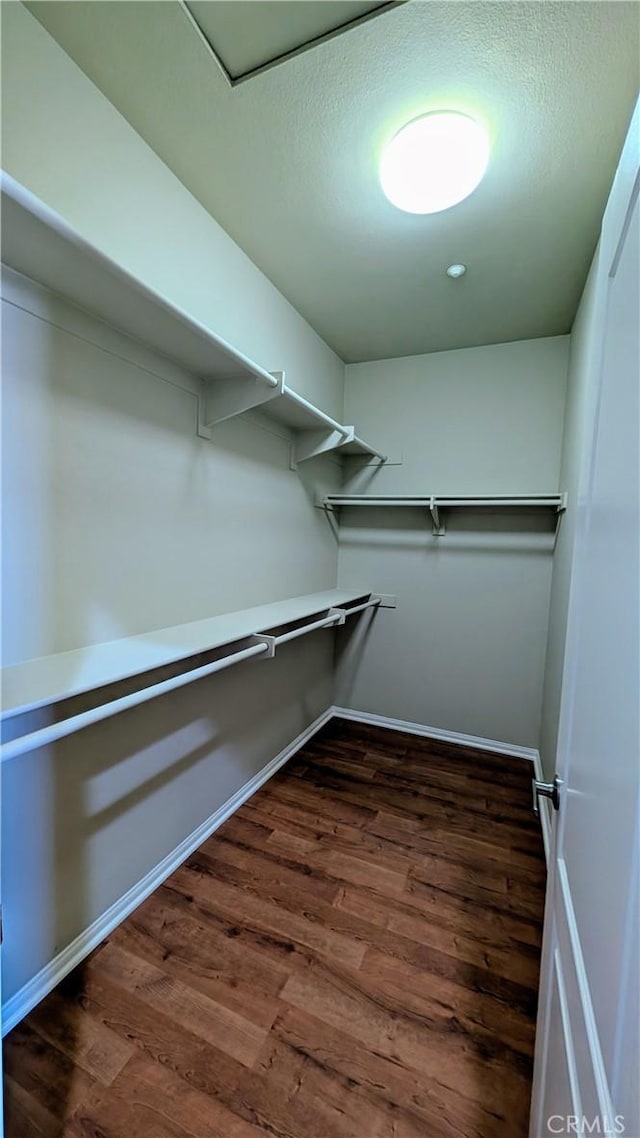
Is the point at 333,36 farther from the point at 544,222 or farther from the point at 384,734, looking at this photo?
the point at 384,734

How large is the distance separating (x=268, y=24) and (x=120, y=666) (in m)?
1.72

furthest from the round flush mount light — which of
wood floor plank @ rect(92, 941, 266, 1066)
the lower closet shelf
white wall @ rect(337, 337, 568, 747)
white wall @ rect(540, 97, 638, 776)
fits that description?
wood floor plank @ rect(92, 941, 266, 1066)

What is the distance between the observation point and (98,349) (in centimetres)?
133

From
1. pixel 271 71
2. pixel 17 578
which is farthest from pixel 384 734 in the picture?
pixel 271 71

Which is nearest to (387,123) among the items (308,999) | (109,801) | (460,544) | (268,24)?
(268,24)

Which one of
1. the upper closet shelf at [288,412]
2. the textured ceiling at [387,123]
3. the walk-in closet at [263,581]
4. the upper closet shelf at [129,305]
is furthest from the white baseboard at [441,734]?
the textured ceiling at [387,123]

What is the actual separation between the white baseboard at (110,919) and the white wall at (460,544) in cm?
130

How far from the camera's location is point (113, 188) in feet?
4.36

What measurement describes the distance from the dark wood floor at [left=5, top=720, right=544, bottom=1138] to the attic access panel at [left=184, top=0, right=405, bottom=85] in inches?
106

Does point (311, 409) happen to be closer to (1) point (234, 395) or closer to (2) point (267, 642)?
(1) point (234, 395)

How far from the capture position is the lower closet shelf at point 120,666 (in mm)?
973

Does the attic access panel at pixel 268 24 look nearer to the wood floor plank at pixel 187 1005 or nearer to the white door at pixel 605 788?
the white door at pixel 605 788

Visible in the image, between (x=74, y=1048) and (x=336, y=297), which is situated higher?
(x=336, y=297)

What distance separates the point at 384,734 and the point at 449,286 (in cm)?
274
